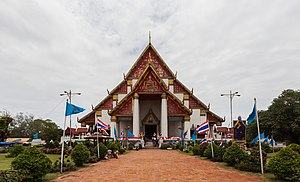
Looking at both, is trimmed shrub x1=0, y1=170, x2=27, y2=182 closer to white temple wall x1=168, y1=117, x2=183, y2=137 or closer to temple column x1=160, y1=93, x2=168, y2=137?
temple column x1=160, y1=93, x2=168, y2=137

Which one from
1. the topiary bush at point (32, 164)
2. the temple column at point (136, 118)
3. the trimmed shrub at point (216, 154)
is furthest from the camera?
the temple column at point (136, 118)

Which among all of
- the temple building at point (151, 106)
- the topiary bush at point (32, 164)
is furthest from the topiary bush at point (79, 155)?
the temple building at point (151, 106)

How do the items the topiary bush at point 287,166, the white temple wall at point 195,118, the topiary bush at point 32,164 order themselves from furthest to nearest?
the white temple wall at point 195,118 → the topiary bush at point 287,166 → the topiary bush at point 32,164

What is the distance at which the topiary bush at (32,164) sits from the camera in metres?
8.70

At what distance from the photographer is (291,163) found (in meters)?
8.93

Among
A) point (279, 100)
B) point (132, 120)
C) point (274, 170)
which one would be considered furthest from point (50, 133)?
point (274, 170)

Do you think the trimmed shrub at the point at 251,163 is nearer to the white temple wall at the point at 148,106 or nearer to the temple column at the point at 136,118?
the temple column at the point at 136,118

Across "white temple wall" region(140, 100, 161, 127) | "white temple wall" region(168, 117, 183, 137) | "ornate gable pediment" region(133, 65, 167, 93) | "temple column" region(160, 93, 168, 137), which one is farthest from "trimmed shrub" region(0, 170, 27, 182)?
"white temple wall" region(168, 117, 183, 137)

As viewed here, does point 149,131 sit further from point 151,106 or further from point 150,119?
point 151,106

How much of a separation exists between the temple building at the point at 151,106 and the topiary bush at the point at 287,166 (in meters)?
21.3

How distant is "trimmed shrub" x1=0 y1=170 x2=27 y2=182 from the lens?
A: 7.28m

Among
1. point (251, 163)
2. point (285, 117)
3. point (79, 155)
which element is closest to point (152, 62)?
point (285, 117)

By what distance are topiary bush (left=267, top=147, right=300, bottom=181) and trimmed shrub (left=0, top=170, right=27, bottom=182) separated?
833 cm

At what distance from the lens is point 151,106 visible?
34000 mm
